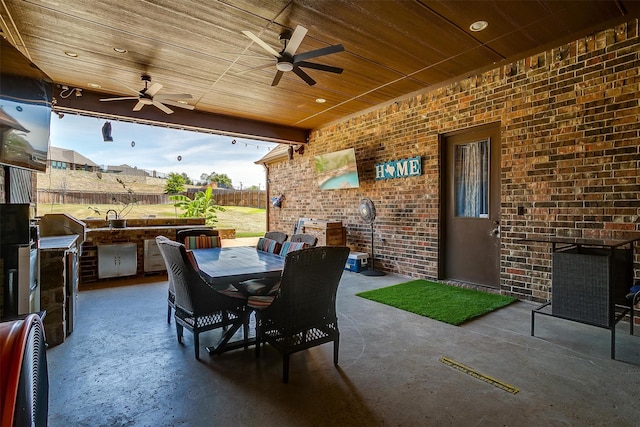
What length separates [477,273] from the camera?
15.4 ft

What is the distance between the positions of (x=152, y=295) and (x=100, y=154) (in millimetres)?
7210

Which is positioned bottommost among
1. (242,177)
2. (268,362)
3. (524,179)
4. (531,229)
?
(268,362)

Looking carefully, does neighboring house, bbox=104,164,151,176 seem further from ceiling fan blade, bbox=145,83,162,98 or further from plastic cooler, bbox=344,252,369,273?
plastic cooler, bbox=344,252,369,273

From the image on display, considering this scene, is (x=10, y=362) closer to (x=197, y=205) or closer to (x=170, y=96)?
(x=170, y=96)

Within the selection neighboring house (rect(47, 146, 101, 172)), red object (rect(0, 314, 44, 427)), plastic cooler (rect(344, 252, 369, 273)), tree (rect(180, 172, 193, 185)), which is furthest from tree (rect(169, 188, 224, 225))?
red object (rect(0, 314, 44, 427))

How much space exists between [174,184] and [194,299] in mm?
9790

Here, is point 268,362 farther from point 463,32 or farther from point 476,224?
point 463,32

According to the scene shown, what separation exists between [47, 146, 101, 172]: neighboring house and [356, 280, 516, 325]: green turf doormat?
7.58 meters

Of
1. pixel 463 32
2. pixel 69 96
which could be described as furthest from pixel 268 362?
pixel 69 96

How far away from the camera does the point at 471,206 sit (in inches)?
189

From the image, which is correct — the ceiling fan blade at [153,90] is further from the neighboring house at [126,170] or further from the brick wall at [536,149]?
the neighboring house at [126,170]

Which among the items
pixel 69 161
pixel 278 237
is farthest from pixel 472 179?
pixel 69 161

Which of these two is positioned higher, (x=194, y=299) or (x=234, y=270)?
(x=234, y=270)

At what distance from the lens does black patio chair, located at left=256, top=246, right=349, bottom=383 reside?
7.02 feet
